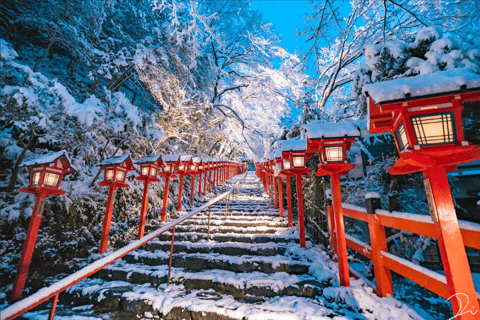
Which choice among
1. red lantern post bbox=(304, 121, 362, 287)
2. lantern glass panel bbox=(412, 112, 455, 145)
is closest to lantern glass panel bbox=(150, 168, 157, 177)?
red lantern post bbox=(304, 121, 362, 287)

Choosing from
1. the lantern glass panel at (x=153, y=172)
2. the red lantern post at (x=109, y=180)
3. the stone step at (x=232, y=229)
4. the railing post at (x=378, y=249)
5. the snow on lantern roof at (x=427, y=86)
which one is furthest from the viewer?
the lantern glass panel at (x=153, y=172)

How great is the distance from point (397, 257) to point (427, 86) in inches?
87.1

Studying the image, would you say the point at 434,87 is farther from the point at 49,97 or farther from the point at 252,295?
the point at 49,97

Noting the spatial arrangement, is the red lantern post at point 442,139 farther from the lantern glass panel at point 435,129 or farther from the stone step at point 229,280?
the stone step at point 229,280

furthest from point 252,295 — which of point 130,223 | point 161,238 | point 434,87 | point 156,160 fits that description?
point 130,223

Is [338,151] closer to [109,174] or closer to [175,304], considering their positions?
[175,304]

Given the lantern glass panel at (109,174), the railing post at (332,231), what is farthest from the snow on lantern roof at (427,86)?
the lantern glass panel at (109,174)

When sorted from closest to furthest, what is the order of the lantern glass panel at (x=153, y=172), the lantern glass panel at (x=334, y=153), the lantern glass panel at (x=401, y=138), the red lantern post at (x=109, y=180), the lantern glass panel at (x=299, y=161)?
the lantern glass panel at (x=401, y=138), the lantern glass panel at (x=334, y=153), the red lantern post at (x=109, y=180), the lantern glass panel at (x=299, y=161), the lantern glass panel at (x=153, y=172)

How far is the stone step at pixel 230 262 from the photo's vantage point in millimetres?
3812

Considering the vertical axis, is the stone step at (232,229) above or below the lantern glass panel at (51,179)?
below

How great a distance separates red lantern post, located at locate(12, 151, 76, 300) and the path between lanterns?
792 millimetres

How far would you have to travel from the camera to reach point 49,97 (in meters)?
3.70

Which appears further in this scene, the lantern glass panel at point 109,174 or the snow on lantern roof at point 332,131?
the lantern glass panel at point 109,174

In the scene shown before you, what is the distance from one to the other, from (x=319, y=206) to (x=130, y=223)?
6274mm
